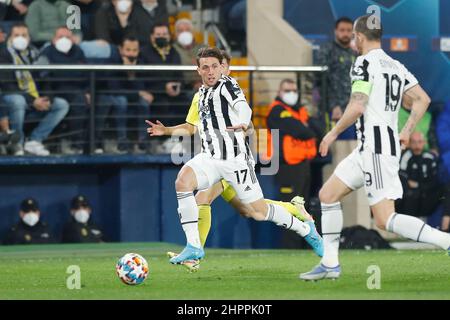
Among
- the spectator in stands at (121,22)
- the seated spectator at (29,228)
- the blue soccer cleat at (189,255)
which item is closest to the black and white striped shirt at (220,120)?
the blue soccer cleat at (189,255)

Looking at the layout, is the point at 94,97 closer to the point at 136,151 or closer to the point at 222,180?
the point at 136,151

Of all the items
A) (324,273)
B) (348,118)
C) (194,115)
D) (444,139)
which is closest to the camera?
(348,118)

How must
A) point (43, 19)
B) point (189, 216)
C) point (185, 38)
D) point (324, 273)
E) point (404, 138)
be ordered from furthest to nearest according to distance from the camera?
1. point (185, 38)
2. point (43, 19)
3. point (189, 216)
4. point (324, 273)
5. point (404, 138)

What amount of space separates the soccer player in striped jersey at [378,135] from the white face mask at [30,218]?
812 centimetres

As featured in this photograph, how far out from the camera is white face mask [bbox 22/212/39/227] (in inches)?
723

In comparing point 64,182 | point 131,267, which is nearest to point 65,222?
point 64,182

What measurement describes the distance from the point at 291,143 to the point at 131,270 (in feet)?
25.7

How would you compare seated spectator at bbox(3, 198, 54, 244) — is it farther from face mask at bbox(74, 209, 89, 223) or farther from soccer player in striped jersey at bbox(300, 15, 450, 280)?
soccer player in striped jersey at bbox(300, 15, 450, 280)

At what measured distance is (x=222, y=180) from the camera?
13000 mm

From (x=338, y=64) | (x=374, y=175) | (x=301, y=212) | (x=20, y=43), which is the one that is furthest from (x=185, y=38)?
(x=374, y=175)

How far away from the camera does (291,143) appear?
731 inches

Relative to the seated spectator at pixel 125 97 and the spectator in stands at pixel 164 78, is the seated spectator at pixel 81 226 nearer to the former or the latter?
the seated spectator at pixel 125 97

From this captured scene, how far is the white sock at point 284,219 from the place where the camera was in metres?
12.7

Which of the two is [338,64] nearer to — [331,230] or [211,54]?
[211,54]
